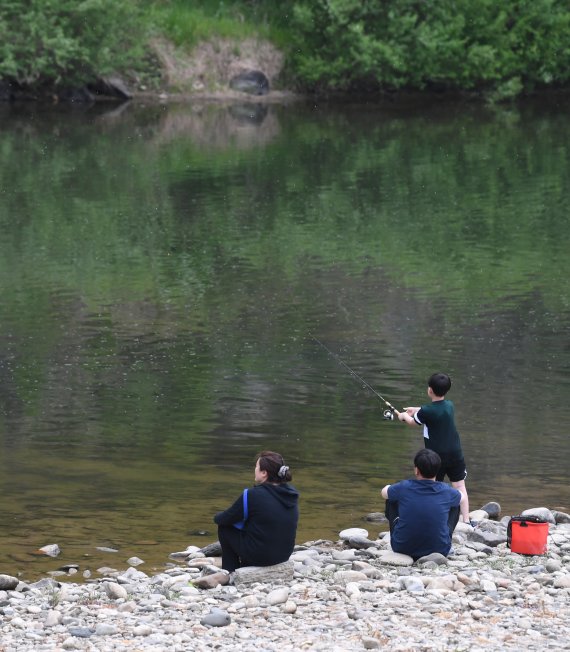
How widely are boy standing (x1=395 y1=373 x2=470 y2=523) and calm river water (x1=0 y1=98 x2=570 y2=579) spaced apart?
1.21 metres

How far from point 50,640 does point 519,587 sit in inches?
134

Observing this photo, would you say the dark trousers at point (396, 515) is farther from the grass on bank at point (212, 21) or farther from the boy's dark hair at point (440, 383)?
the grass on bank at point (212, 21)

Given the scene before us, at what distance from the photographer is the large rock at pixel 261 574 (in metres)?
10.7

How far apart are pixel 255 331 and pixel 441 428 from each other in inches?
354

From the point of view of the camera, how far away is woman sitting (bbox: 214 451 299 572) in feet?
35.2

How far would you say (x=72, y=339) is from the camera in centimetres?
2031

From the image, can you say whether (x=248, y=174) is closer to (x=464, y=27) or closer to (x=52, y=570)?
(x=464, y=27)

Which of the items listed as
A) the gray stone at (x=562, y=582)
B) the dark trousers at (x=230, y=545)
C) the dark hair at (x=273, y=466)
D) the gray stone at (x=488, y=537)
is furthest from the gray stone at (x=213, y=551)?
the gray stone at (x=562, y=582)

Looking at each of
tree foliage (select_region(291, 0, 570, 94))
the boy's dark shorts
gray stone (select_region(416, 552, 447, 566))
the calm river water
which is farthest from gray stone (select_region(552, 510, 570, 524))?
tree foliage (select_region(291, 0, 570, 94))

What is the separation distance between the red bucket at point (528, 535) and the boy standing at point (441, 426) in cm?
103

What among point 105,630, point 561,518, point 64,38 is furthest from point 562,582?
point 64,38

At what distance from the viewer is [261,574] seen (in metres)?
10.7

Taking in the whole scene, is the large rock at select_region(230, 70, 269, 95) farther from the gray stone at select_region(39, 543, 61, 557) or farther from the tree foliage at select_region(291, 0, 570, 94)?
the gray stone at select_region(39, 543, 61, 557)

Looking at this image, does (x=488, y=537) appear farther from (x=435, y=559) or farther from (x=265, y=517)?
(x=265, y=517)
